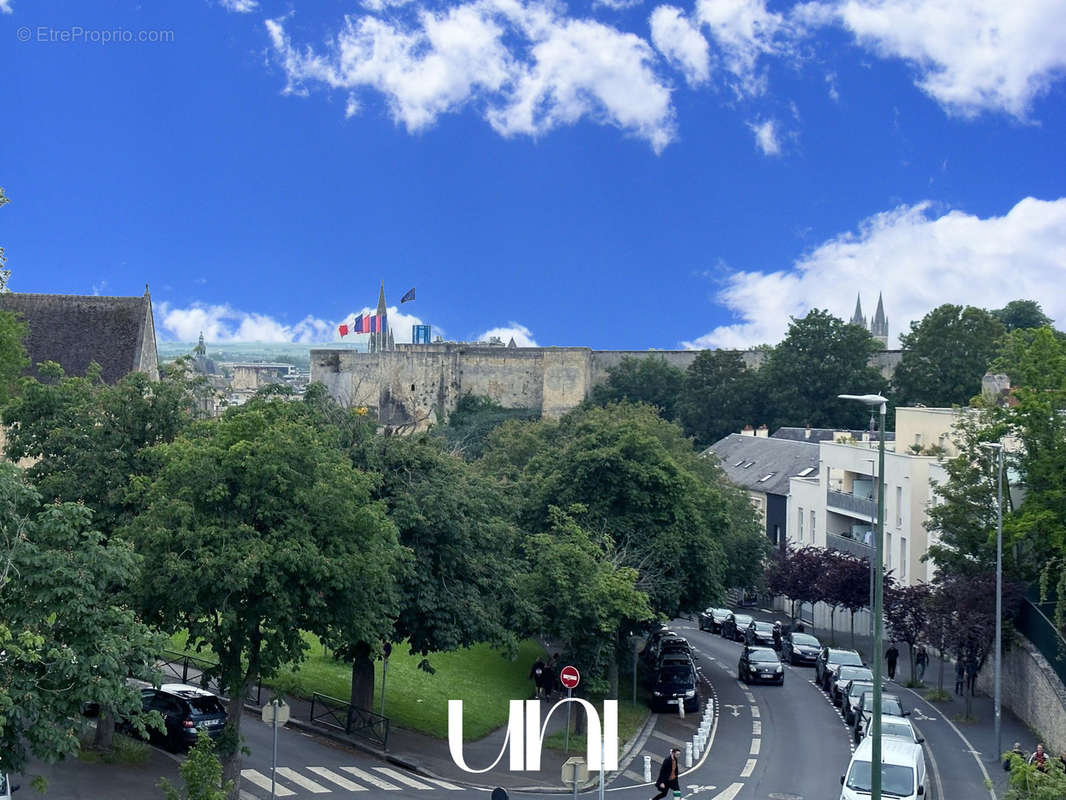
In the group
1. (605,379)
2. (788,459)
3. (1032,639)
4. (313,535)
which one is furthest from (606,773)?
(605,379)

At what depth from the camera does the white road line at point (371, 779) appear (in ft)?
83.3

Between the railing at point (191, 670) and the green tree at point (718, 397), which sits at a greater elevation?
the green tree at point (718, 397)

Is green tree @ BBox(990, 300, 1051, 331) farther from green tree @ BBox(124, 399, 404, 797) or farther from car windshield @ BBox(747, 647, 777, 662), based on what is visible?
green tree @ BBox(124, 399, 404, 797)

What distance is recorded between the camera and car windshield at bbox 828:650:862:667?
40.7m

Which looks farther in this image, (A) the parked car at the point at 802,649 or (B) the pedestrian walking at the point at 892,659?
(A) the parked car at the point at 802,649

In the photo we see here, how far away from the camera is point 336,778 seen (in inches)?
1010

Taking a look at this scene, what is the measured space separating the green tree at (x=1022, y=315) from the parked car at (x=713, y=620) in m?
67.6

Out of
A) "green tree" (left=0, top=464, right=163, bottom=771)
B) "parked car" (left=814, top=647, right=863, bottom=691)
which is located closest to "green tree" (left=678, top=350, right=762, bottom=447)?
"parked car" (left=814, top=647, right=863, bottom=691)

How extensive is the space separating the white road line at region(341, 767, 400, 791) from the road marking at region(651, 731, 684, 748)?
911cm

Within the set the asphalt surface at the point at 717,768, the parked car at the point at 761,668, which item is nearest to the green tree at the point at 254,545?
the asphalt surface at the point at 717,768

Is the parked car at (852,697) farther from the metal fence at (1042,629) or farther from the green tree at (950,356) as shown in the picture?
the green tree at (950,356)

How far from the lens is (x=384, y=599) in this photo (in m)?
26.1

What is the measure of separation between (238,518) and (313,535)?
1462 millimetres

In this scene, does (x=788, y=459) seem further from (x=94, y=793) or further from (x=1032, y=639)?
(x=94, y=793)
